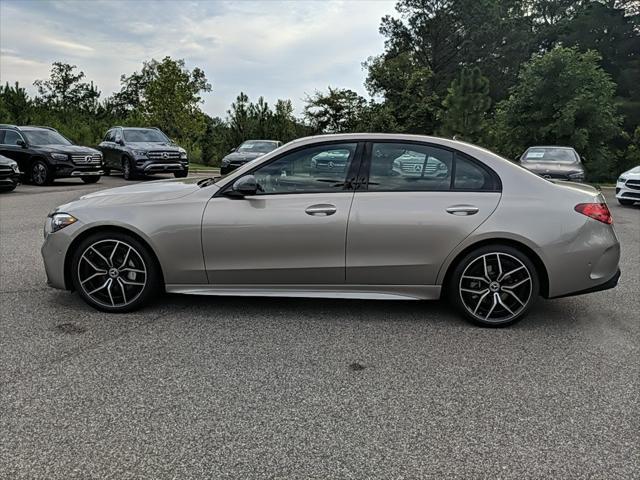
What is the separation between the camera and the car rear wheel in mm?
17312

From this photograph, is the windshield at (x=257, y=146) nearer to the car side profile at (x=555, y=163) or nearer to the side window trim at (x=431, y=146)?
the car side profile at (x=555, y=163)

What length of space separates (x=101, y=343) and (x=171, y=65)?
113 ft

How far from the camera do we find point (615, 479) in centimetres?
241

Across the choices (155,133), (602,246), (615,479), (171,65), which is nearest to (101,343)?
(615,479)

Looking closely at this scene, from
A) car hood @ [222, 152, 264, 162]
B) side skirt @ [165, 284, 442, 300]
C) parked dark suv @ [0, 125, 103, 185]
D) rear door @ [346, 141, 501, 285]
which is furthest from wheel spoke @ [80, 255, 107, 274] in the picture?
car hood @ [222, 152, 264, 162]

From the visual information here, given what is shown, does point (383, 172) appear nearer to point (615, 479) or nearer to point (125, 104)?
point (615, 479)

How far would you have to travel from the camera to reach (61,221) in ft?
15.0

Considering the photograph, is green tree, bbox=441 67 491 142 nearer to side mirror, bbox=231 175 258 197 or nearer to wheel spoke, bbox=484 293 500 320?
wheel spoke, bbox=484 293 500 320

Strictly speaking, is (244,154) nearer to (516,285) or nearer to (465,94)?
(516,285)

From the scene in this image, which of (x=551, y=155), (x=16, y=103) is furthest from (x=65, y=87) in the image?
(x=551, y=155)

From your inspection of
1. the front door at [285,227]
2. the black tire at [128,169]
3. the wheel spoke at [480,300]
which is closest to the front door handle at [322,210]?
the front door at [285,227]

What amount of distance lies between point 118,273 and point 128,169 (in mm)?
13976

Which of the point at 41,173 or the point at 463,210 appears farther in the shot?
the point at 41,173

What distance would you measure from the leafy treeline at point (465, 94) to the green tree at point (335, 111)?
6 cm
